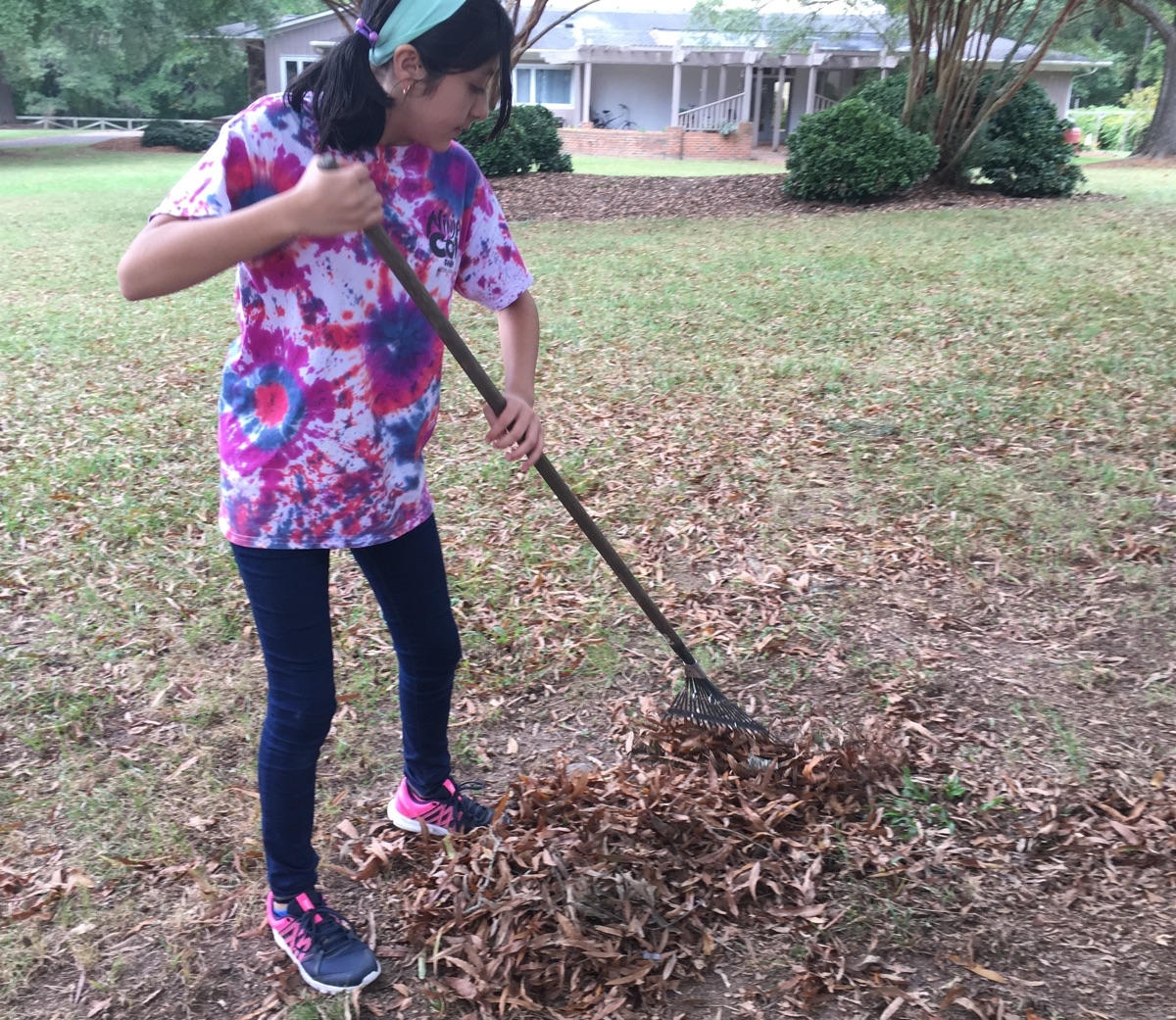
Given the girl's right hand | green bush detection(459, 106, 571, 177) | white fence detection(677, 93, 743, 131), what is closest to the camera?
the girl's right hand

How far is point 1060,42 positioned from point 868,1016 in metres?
37.6

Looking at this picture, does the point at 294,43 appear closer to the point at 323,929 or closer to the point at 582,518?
the point at 582,518

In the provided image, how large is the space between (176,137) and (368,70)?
33.6 metres

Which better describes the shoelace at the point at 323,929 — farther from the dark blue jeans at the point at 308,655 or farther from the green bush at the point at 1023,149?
the green bush at the point at 1023,149

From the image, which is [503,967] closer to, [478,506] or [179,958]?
[179,958]

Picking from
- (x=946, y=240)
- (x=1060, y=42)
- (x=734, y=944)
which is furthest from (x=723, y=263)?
(x=1060, y=42)

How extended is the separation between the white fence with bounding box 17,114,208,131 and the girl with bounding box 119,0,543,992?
44.6 metres

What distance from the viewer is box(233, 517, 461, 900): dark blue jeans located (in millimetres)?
2000

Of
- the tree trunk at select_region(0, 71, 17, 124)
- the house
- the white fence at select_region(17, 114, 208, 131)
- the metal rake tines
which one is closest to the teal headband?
the metal rake tines

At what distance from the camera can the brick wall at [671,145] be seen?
29.3 meters

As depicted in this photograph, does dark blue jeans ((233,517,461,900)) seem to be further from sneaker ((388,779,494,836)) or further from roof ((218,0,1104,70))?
roof ((218,0,1104,70))

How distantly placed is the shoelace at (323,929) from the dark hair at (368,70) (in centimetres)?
160

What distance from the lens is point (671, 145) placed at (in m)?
29.5

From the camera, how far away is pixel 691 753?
2.95 meters
